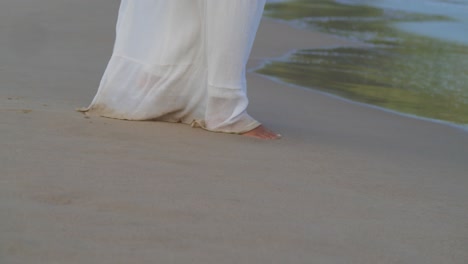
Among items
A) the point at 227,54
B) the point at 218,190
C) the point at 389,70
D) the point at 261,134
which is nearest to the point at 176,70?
the point at 227,54

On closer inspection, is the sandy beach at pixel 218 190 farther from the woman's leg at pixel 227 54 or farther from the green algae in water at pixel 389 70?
the green algae in water at pixel 389 70

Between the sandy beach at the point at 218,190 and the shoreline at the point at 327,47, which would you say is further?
the shoreline at the point at 327,47

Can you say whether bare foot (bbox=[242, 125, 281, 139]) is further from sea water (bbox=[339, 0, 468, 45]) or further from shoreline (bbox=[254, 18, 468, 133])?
sea water (bbox=[339, 0, 468, 45])

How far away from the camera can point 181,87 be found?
143 inches

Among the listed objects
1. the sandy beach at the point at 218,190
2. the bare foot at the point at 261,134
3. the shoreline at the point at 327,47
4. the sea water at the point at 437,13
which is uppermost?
the sandy beach at the point at 218,190

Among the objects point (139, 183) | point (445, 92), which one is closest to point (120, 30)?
point (139, 183)

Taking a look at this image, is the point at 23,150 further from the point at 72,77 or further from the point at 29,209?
the point at 72,77

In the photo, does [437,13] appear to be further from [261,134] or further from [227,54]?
[227,54]

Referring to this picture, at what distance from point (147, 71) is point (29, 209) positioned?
1.55 m

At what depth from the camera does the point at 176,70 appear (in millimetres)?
3617

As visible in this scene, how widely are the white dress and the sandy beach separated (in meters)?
0.10

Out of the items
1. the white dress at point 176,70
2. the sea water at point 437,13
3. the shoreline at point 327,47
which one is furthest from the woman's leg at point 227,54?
the sea water at point 437,13

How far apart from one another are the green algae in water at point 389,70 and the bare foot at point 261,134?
5.95 ft

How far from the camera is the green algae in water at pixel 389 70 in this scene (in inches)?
222
